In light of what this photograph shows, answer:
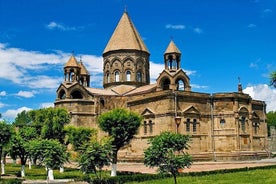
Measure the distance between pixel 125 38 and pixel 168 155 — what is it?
1691 inches

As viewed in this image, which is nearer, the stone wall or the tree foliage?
the tree foliage

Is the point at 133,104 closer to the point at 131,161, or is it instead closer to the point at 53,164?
the point at 131,161

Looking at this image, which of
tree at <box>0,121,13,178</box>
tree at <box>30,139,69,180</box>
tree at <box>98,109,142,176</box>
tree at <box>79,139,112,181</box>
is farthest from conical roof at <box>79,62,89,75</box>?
tree at <box>79,139,112,181</box>

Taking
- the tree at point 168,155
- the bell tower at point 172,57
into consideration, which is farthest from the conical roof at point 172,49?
the tree at point 168,155

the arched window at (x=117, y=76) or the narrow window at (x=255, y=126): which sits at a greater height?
the arched window at (x=117, y=76)

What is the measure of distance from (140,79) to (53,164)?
36.4m

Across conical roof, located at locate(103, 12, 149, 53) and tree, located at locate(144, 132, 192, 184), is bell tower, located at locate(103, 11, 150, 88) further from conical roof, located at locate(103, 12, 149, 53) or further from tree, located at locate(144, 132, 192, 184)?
tree, located at locate(144, 132, 192, 184)

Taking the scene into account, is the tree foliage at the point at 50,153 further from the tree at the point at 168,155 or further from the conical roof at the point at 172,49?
the conical roof at the point at 172,49

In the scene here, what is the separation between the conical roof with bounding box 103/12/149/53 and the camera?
62000mm

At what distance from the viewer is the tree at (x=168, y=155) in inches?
852

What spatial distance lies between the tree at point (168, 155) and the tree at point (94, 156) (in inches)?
108

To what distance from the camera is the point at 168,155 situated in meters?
21.8

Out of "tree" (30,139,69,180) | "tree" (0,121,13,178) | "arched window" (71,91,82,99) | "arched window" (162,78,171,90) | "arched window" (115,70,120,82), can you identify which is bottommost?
"tree" (30,139,69,180)

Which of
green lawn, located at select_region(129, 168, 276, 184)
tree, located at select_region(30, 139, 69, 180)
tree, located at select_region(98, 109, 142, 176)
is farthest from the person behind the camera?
tree, located at select_region(98, 109, 142, 176)
